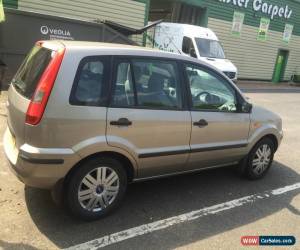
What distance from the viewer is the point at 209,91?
4.57 m

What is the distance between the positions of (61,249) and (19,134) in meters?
1.11

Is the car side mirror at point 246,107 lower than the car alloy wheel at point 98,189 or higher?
higher

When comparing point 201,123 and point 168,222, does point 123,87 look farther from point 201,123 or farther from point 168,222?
point 168,222

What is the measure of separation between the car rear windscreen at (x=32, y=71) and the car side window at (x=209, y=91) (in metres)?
1.59

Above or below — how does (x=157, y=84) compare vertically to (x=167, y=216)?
above

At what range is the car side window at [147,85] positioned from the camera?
3.76m

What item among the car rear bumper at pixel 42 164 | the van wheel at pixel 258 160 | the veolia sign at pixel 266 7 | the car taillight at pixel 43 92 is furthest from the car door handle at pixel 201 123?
the veolia sign at pixel 266 7

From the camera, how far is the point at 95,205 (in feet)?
12.5

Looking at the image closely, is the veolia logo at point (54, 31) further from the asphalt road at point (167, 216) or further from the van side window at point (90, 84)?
the van side window at point (90, 84)

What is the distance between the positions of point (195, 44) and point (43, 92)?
40.3 ft

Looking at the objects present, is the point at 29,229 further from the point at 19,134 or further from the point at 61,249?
the point at 19,134

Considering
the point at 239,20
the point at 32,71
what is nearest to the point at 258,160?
the point at 32,71

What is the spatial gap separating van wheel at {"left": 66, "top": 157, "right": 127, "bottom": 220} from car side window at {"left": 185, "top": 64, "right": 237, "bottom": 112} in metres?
1.21

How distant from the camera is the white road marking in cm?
346
